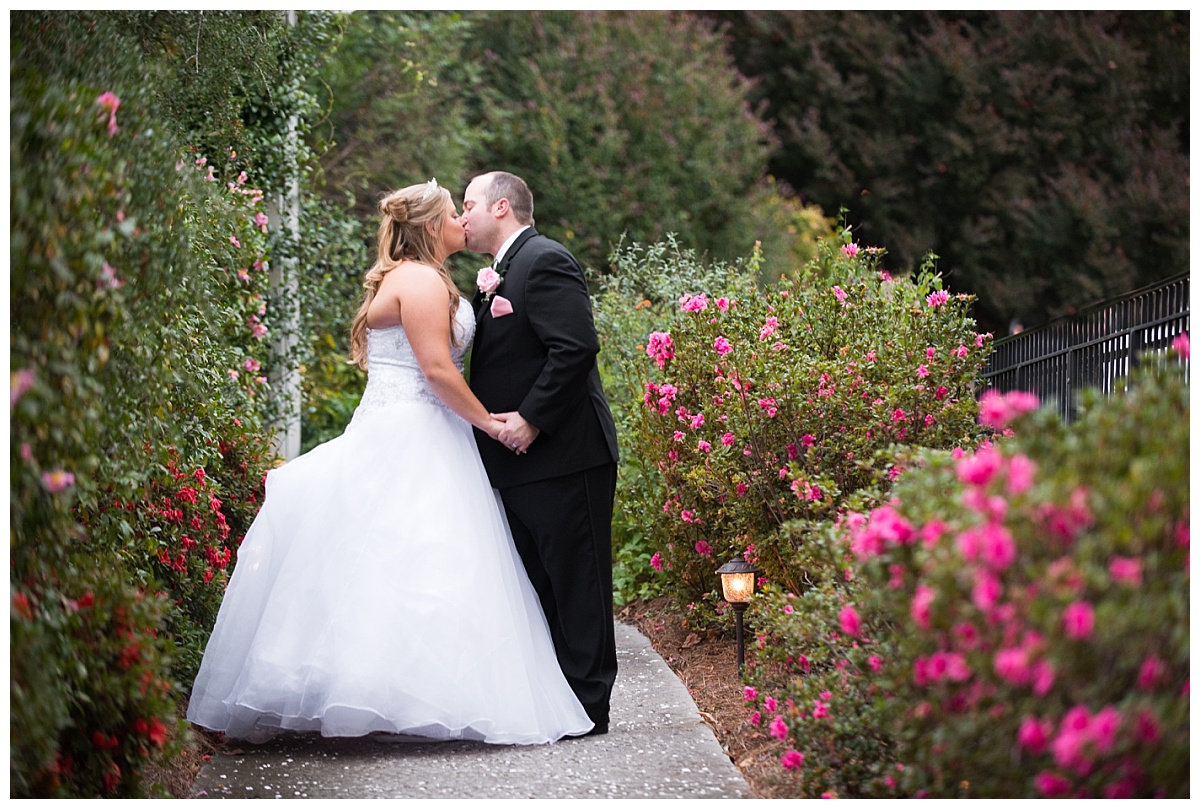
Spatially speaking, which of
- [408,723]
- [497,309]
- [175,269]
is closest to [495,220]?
[497,309]

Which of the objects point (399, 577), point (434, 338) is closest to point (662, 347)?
point (434, 338)

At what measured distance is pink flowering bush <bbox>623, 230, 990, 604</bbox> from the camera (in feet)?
14.1

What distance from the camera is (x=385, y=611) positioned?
358 centimetres

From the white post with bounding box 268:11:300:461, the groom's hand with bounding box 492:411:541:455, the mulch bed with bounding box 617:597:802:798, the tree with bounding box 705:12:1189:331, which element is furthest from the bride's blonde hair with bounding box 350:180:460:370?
the tree with bounding box 705:12:1189:331

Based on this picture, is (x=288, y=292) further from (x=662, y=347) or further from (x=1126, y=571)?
(x=1126, y=571)

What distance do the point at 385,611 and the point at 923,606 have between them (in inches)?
79.1

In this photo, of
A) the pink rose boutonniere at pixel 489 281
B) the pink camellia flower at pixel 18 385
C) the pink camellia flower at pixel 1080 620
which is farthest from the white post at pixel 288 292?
the pink camellia flower at pixel 1080 620

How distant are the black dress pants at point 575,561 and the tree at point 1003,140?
520 inches

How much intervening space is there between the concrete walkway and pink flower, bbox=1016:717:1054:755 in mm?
1459

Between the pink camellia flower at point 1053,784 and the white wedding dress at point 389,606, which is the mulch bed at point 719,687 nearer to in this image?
the white wedding dress at point 389,606

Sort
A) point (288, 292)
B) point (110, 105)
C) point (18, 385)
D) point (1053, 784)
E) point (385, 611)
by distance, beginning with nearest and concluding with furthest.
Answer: point (1053, 784), point (18, 385), point (110, 105), point (385, 611), point (288, 292)

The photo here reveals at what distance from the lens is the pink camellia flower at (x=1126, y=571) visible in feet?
5.63

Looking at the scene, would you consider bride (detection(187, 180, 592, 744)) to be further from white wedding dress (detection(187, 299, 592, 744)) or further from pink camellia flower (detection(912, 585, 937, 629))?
pink camellia flower (detection(912, 585, 937, 629))
